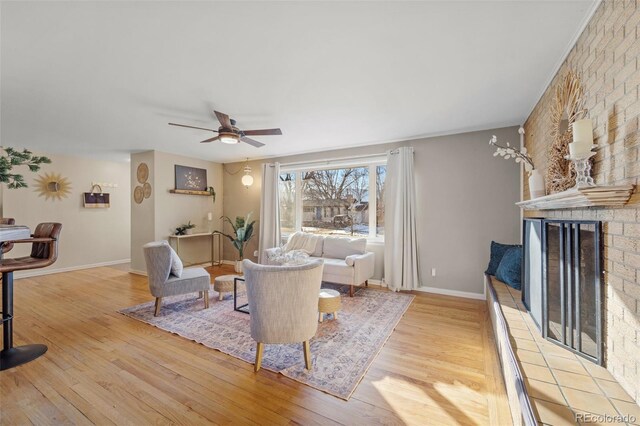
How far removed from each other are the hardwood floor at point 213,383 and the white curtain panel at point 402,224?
3.70ft

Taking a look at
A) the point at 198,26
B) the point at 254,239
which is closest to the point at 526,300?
the point at 198,26

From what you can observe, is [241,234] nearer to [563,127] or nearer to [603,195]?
[563,127]

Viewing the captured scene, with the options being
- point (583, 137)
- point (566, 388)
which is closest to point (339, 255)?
point (566, 388)

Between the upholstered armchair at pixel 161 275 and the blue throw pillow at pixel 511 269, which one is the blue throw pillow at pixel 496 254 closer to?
the blue throw pillow at pixel 511 269

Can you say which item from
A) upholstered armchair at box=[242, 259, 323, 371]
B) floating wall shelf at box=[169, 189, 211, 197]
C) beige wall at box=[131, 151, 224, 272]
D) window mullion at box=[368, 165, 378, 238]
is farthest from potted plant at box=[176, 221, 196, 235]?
upholstered armchair at box=[242, 259, 323, 371]

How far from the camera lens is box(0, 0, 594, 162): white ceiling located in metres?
1.59

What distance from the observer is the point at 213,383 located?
1.99 meters

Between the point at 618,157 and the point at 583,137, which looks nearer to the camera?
the point at 618,157

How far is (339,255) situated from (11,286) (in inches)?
150

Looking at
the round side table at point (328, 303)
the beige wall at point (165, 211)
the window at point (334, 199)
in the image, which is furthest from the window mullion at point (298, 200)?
the round side table at point (328, 303)

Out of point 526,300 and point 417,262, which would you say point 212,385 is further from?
point 417,262

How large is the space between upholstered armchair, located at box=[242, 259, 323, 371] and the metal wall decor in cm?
426

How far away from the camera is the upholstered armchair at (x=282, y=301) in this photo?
2.00m

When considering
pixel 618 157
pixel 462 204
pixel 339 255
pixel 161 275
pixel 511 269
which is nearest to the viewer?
pixel 618 157
